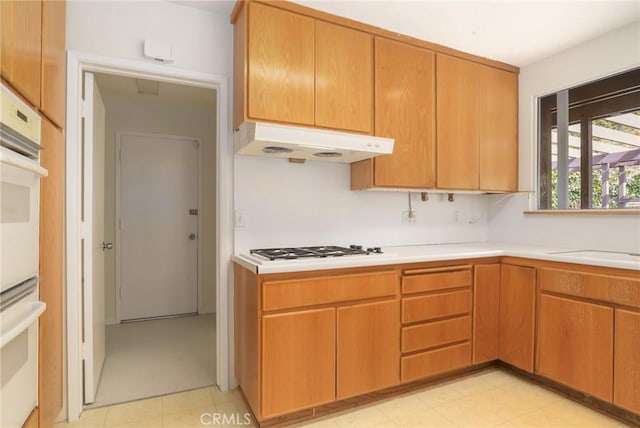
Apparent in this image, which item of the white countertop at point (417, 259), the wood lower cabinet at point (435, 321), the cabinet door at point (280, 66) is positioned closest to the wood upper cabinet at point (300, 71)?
the cabinet door at point (280, 66)

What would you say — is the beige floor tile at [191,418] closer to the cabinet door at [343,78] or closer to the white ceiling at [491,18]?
the cabinet door at [343,78]

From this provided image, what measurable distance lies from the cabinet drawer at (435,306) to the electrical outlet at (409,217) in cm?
75

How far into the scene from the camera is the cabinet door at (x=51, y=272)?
5.08 feet

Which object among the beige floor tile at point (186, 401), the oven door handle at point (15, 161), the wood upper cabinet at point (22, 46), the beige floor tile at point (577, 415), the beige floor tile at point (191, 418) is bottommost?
the beige floor tile at point (186, 401)

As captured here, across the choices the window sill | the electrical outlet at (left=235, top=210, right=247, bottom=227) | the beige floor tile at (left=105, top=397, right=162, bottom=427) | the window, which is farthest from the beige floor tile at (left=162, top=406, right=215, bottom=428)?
the window

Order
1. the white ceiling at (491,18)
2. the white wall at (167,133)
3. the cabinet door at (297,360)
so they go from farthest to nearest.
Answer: the white wall at (167,133) < the white ceiling at (491,18) < the cabinet door at (297,360)

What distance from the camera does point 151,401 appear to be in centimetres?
217

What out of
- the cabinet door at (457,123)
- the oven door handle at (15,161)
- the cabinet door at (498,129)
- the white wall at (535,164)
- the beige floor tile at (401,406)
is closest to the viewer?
the oven door handle at (15,161)

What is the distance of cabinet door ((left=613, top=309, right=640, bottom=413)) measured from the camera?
1.87 metres

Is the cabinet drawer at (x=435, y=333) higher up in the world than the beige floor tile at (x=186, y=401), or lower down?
higher up

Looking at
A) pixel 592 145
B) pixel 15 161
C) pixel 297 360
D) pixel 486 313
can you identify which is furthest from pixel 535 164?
pixel 15 161

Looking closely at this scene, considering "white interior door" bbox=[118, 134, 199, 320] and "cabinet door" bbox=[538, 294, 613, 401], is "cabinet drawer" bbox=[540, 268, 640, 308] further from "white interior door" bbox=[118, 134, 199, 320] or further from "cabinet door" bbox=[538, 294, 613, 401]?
"white interior door" bbox=[118, 134, 199, 320]

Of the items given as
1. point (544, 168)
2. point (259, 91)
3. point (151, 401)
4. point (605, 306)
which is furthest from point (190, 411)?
point (544, 168)

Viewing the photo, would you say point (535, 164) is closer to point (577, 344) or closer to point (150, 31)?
point (577, 344)
